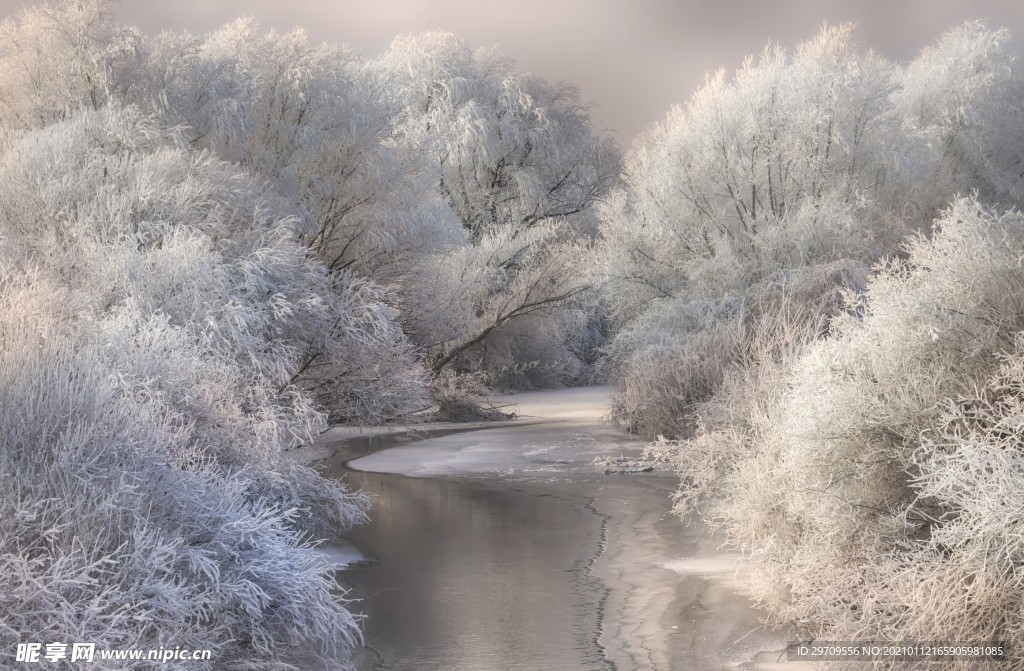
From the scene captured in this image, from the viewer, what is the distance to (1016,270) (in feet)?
21.5

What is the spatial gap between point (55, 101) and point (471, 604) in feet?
33.6

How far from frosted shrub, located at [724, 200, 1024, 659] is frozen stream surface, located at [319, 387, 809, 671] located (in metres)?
0.64

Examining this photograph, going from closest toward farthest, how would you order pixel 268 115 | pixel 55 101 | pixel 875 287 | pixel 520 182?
pixel 875 287 < pixel 55 101 < pixel 268 115 < pixel 520 182

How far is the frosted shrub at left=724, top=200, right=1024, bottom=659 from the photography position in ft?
18.5

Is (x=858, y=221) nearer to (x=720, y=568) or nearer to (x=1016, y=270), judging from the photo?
(x=720, y=568)

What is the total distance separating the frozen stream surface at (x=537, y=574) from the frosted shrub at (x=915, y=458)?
25.2 inches

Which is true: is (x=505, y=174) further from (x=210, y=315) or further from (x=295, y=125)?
(x=210, y=315)

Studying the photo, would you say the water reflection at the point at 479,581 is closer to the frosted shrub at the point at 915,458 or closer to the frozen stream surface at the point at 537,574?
the frozen stream surface at the point at 537,574

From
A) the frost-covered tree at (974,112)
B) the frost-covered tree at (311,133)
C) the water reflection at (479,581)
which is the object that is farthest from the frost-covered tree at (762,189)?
the water reflection at (479,581)

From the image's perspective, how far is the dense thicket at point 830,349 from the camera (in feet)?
19.4

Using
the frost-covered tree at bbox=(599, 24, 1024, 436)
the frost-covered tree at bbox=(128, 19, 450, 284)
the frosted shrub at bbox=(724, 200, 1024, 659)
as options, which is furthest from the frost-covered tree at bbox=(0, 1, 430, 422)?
the frosted shrub at bbox=(724, 200, 1024, 659)

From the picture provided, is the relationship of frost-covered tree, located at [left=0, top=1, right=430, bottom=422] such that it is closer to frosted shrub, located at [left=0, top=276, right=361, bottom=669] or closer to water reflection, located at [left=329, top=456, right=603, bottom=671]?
water reflection, located at [left=329, top=456, right=603, bottom=671]

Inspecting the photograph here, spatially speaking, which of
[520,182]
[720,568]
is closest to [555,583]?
[720,568]

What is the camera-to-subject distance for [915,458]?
6.32m
